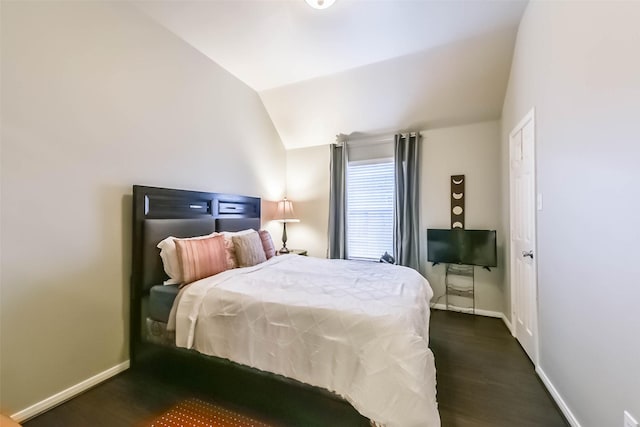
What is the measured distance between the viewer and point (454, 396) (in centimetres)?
183

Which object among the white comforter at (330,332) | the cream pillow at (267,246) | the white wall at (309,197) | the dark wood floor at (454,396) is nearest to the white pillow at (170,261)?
the white comforter at (330,332)

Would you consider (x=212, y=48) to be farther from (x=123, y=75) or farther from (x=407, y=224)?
(x=407, y=224)

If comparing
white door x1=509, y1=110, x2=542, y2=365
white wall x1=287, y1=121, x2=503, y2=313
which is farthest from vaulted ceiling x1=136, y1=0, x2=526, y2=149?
white door x1=509, y1=110, x2=542, y2=365

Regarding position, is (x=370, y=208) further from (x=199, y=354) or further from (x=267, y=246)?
(x=199, y=354)

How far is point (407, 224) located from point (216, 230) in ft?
8.61

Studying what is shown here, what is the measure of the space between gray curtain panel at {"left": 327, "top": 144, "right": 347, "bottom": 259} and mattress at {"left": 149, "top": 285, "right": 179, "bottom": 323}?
256 cm

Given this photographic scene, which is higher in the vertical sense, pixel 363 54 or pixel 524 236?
pixel 363 54

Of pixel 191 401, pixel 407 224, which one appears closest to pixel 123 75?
pixel 191 401

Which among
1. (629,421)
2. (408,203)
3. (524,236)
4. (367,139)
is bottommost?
(629,421)

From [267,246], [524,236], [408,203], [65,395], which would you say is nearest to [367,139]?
[408,203]

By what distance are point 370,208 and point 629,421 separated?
3.27 m

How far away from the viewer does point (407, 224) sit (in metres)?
3.72

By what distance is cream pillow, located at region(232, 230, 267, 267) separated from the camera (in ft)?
8.56

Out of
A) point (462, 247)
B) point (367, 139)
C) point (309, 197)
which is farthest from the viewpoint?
point (309, 197)
